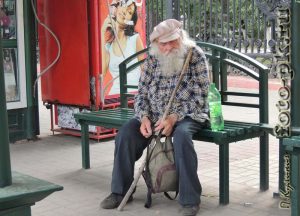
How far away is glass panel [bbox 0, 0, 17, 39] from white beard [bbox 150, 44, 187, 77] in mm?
2743

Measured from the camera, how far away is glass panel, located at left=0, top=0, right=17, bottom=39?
6176 mm

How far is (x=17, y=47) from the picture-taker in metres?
6.29

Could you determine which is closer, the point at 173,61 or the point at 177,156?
the point at 177,156

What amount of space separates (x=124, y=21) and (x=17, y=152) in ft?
6.67

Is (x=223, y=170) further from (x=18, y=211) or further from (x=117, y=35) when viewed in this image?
(x=117, y=35)

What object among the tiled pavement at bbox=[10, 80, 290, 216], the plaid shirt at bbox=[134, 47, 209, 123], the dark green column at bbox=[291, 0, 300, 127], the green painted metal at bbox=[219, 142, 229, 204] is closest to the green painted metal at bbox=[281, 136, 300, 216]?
the dark green column at bbox=[291, 0, 300, 127]

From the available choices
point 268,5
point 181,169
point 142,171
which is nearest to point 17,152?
point 142,171

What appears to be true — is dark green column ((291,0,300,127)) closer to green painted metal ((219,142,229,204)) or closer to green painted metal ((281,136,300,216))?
green painted metal ((281,136,300,216))

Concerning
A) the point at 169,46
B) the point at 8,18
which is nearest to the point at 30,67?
the point at 8,18

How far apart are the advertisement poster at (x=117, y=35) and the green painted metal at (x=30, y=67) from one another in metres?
0.87

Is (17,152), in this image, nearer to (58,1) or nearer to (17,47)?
(17,47)

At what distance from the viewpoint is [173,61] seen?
4.07 meters

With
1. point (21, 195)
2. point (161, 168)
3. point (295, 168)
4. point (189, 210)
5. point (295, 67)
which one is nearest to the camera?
point (21, 195)

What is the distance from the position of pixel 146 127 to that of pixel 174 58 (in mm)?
569
